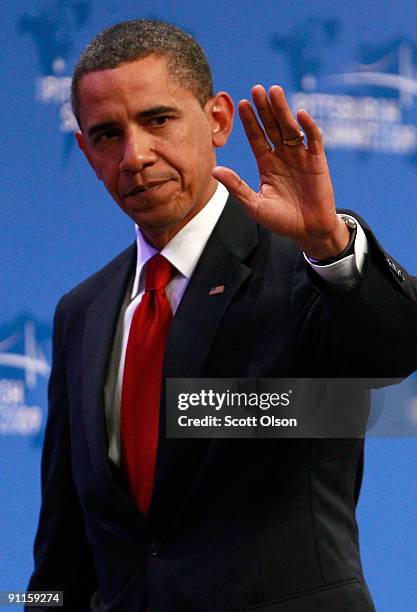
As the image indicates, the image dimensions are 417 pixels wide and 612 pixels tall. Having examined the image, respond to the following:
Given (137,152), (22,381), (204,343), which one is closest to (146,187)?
(137,152)

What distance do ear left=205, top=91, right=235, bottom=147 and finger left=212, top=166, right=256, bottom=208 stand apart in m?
0.47

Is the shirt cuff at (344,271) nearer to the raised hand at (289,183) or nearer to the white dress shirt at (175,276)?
the raised hand at (289,183)

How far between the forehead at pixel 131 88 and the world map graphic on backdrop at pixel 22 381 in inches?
38.4

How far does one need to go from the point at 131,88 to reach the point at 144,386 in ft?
1.60

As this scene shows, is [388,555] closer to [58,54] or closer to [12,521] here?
[12,521]

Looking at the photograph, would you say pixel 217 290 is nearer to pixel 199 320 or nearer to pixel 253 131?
pixel 199 320

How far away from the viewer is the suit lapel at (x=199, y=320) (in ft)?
5.30

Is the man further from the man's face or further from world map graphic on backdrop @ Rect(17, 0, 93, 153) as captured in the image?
world map graphic on backdrop @ Rect(17, 0, 93, 153)

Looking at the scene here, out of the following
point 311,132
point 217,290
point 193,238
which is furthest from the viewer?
point 193,238

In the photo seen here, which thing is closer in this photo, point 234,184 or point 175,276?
point 234,184

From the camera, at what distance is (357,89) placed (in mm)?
2715

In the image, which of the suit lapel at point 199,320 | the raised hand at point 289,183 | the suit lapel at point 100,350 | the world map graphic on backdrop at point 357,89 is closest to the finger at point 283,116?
the raised hand at point 289,183

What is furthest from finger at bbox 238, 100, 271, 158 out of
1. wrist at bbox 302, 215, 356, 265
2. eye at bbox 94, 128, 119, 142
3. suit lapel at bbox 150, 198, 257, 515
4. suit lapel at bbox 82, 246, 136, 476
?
suit lapel at bbox 82, 246, 136, 476

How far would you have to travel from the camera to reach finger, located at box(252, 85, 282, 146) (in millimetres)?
1375
